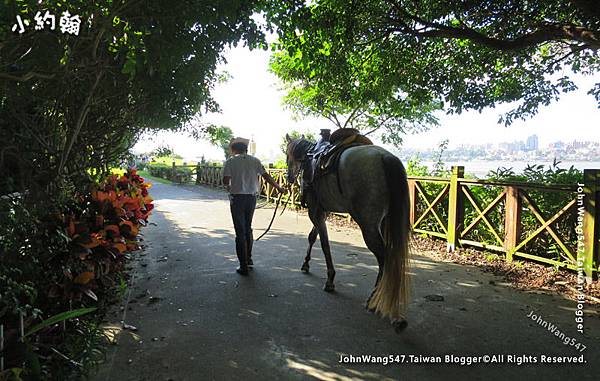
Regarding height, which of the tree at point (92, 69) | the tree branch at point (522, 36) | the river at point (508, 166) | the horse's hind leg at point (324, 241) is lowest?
the horse's hind leg at point (324, 241)

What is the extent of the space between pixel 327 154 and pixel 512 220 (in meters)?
3.26

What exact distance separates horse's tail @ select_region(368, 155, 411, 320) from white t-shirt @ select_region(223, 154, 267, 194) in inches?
87.7

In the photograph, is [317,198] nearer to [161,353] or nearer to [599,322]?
[161,353]

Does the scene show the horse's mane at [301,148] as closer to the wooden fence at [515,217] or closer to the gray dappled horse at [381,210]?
the gray dappled horse at [381,210]

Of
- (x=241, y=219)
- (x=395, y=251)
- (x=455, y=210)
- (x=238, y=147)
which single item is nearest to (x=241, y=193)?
(x=241, y=219)

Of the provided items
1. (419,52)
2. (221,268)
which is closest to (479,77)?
(419,52)

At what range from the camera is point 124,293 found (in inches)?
171

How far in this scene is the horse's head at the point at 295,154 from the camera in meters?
5.65

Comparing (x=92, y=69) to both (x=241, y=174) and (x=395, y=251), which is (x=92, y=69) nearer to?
(x=241, y=174)

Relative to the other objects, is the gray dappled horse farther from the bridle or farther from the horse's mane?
the horse's mane

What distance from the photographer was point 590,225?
14.7 ft

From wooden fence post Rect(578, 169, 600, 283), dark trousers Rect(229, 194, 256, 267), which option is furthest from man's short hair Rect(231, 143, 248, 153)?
wooden fence post Rect(578, 169, 600, 283)

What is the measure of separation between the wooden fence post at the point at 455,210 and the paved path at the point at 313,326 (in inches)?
35.0

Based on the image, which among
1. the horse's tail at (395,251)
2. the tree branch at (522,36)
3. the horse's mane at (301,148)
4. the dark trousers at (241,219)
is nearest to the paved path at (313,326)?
the horse's tail at (395,251)
